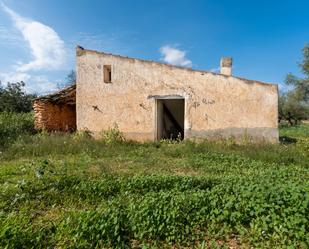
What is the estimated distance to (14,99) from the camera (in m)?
24.7

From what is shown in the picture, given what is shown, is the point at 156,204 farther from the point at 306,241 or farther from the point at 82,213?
the point at 306,241

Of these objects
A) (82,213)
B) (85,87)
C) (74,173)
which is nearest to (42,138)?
(85,87)

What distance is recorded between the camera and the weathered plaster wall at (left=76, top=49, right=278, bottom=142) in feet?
34.7

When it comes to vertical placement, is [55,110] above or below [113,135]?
above

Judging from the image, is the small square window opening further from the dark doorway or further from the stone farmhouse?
the dark doorway

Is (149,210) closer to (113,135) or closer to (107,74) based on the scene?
(113,135)

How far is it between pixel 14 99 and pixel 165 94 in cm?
1869

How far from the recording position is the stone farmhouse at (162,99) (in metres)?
10.6

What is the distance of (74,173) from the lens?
6211mm

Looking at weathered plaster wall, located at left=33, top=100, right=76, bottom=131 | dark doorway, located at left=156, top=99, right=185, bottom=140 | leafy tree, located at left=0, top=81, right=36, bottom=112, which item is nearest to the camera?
weathered plaster wall, located at left=33, top=100, right=76, bottom=131

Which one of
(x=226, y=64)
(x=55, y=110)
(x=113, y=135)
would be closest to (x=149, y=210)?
(x=113, y=135)

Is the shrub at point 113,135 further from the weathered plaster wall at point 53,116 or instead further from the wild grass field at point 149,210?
the wild grass field at point 149,210

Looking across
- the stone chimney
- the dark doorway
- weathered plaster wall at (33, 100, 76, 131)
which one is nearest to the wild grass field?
the stone chimney

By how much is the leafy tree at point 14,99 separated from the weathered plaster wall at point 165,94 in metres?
14.7
